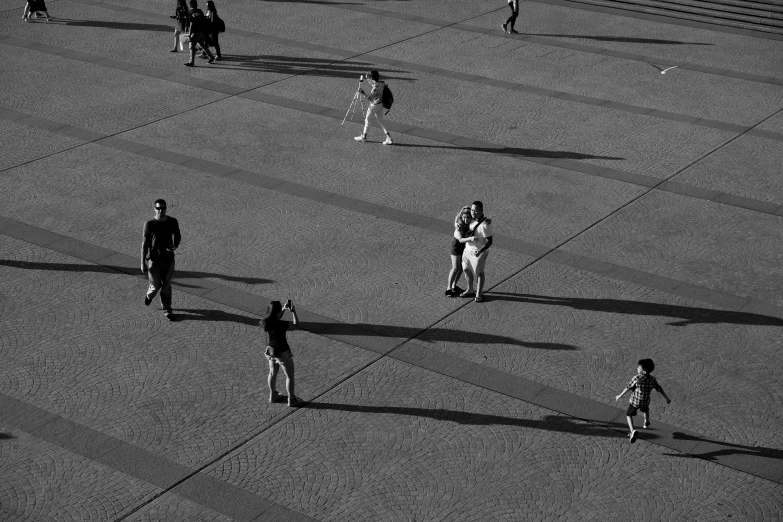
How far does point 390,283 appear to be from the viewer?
1478cm

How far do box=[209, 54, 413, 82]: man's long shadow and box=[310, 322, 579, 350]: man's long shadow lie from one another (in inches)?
428

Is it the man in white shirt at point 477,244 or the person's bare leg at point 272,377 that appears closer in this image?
the person's bare leg at point 272,377

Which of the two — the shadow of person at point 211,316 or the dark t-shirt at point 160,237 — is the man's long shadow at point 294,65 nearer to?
the shadow of person at point 211,316

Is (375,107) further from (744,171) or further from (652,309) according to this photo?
(652,309)

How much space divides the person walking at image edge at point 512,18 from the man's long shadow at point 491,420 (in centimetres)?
1691

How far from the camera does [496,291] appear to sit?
48.2 ft

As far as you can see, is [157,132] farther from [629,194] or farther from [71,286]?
[629,194]

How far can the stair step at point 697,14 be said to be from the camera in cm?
2864

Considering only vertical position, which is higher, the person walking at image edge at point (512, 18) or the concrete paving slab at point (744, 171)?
the person walking at image edge at point (512, 18)

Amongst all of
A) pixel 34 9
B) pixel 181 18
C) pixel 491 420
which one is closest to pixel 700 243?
pixel 491 420

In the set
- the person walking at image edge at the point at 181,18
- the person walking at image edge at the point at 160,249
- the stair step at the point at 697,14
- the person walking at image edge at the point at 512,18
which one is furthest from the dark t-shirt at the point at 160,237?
the stair step at the point at 697,14

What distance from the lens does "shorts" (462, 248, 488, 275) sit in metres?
13.9

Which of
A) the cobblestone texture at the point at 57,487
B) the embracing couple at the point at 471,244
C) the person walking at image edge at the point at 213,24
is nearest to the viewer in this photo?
the cobblestone texture at the point at 57,487

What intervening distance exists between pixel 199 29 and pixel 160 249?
437 inches
